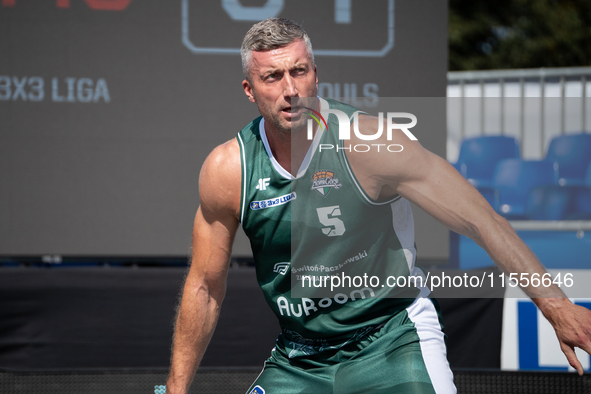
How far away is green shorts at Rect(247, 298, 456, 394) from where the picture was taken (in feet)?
6.42

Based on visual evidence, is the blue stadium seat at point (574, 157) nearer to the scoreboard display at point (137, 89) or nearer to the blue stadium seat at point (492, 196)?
the blue stadium seat at point (492, 196)

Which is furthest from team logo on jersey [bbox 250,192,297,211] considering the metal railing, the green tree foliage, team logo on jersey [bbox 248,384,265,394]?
the green tree foliage

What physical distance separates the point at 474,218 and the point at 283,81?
80 centimetres

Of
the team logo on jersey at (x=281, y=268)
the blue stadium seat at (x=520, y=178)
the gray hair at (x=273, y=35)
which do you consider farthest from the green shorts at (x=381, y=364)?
the blue stadium seat at (x=520, y=178)

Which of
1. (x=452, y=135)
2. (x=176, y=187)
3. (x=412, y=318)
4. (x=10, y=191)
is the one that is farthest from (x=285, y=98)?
(x=452, y=135)

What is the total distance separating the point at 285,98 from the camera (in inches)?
80.8

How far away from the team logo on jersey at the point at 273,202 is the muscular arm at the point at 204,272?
11 cm

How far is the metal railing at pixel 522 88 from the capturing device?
22.5ft

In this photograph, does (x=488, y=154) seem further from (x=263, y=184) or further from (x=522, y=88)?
(x=263, y=184)

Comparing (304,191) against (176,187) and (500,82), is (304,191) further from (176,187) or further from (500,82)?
(500,82)

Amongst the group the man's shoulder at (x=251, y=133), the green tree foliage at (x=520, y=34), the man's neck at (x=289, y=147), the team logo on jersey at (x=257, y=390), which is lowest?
the team logo on jersey at (x=257, y=390)

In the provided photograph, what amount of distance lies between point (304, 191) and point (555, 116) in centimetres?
578

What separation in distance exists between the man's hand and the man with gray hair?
46 cm

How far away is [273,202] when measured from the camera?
2.13 metres
